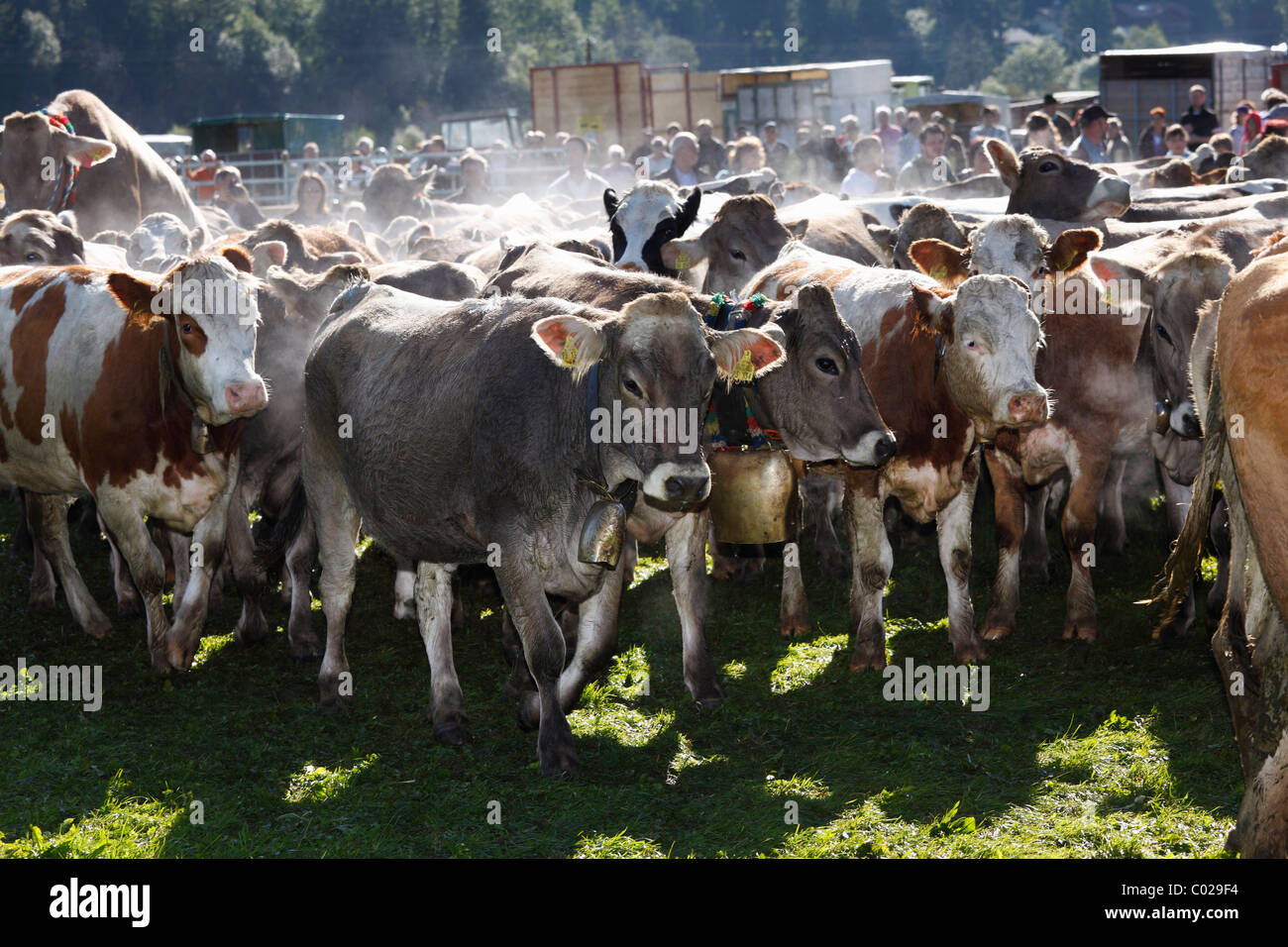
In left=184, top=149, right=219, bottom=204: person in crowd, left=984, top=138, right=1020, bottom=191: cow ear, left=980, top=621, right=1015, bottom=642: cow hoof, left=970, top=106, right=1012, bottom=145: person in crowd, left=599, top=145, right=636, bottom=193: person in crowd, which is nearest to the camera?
left=980, top=621, right=1015, bottom=642: cow hoof

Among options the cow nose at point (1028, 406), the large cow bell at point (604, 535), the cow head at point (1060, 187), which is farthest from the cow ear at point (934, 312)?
the cow head at point (1060, 187)

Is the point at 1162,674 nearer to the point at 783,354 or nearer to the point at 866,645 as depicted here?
the point at 866,645

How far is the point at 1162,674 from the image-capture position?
6836 millimetres

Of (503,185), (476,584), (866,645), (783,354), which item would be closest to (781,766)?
(866,645)

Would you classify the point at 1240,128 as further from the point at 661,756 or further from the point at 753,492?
the point at 661,756

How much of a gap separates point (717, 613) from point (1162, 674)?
256cm

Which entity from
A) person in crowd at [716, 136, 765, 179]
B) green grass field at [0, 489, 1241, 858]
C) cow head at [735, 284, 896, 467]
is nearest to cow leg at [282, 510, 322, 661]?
green grass field at [0, 489, 1241, 858]

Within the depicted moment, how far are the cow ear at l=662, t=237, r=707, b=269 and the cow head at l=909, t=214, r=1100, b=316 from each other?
2.08m

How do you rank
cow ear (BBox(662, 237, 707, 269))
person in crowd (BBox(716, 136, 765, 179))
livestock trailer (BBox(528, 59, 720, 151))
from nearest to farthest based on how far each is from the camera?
1. cow ear (BBox(662, 237, 707, 269))
2. person in crowd (BBox(716, 136, 765, 179))
3. livestock trailer (BBox(528, 59, 720, 151))

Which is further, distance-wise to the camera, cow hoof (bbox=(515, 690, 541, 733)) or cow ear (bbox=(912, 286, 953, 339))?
cow ear (bbox=(912, 286, 953, 339))

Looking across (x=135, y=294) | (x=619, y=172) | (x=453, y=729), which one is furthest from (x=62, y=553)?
(x=619, y=172)

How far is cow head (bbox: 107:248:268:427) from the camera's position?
22.6ft

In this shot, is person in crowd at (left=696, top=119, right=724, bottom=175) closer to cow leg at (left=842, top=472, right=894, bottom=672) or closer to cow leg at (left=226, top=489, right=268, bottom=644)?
cow leg at (left=226, top=489, right=268, bottom=644)

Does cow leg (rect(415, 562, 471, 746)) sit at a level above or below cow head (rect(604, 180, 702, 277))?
below
